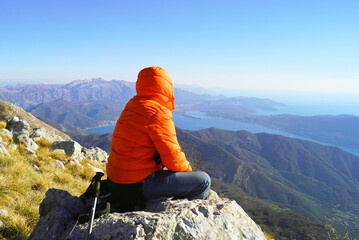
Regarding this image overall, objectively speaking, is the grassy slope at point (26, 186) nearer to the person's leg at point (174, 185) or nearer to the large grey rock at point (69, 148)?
the large grey rock at point (69, 148)

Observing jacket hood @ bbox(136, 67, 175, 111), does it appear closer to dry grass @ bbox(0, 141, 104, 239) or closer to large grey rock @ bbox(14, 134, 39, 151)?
dry grass @ bbox(0, 141, 104, 239)

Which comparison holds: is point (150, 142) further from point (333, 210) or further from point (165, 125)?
point (333, 210)

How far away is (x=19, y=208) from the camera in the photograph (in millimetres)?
3896

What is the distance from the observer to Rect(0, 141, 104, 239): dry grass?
11.2 feet

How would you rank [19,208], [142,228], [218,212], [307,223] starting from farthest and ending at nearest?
[307,223] < [19,208] < [218,212] < [142,228]

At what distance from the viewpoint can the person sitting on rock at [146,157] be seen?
3160mm

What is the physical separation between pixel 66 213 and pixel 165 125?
2105 millimetres

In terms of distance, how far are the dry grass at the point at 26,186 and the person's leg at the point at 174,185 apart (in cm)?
225

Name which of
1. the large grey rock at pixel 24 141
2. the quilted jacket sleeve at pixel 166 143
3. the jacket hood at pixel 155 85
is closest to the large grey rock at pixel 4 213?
the quilted jacket sleeve at pixel 166 143

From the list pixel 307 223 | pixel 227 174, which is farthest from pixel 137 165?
pixel 227 174

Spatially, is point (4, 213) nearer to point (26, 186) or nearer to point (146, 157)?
point (26, 186)

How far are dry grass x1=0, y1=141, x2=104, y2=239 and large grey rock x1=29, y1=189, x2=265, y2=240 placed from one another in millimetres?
560

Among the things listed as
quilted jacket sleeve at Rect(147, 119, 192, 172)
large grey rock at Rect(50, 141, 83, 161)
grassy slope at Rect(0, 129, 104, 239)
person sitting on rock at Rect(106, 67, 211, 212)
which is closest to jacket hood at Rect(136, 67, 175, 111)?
person sitting on rock at Rect(106, 67, 211, 212)

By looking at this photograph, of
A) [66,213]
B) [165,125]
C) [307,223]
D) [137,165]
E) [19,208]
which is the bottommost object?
[307,223]
